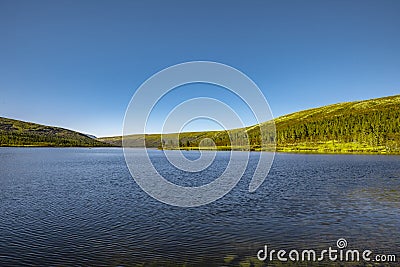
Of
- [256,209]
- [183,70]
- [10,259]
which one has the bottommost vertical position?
[10,259]

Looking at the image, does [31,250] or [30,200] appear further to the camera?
[30,200]

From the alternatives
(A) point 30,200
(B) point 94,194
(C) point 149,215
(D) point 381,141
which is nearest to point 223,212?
(C) point 149,215

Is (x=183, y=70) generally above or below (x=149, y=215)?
above

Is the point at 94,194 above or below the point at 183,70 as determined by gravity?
below

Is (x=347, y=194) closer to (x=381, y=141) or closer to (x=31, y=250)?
(x=31, y=250)

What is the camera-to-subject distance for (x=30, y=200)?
91.4 ft

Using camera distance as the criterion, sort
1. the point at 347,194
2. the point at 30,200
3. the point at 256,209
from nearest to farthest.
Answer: the point at 256,209, the point at 30,200, the point at 347,194

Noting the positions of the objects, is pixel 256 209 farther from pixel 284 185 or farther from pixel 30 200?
pixel 30 200

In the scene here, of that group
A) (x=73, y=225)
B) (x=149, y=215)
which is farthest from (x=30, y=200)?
(x=149, y=215)

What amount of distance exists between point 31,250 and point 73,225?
181 inches

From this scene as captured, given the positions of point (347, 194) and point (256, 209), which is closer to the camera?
point (256, 209)

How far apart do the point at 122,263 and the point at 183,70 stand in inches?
723

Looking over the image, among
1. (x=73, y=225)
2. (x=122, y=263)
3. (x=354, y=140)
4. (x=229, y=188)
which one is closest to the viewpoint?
(x=122, y=263)

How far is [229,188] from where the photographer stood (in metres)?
36.8
